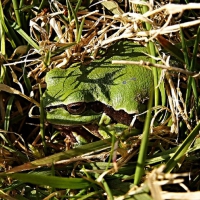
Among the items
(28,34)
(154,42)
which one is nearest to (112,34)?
(154,42)

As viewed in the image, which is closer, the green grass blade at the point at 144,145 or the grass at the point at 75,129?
the green grass blade at the point at 144,145

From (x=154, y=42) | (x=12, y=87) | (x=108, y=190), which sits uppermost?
(x=154, y=42)

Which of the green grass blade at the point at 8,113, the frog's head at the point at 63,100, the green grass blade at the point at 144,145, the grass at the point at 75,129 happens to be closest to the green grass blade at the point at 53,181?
the grass at the point at 75,129

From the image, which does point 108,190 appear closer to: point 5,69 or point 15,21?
point 5,69

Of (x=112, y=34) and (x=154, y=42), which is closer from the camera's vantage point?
(x=154, y=42)

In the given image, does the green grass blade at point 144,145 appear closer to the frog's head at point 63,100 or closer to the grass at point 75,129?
the grass at point 75,129

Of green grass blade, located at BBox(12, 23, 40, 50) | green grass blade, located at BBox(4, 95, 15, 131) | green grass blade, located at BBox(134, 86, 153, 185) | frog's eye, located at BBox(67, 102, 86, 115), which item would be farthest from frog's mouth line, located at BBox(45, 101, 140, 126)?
green grass blade, located at BBox(134, 86, 153, 185)
